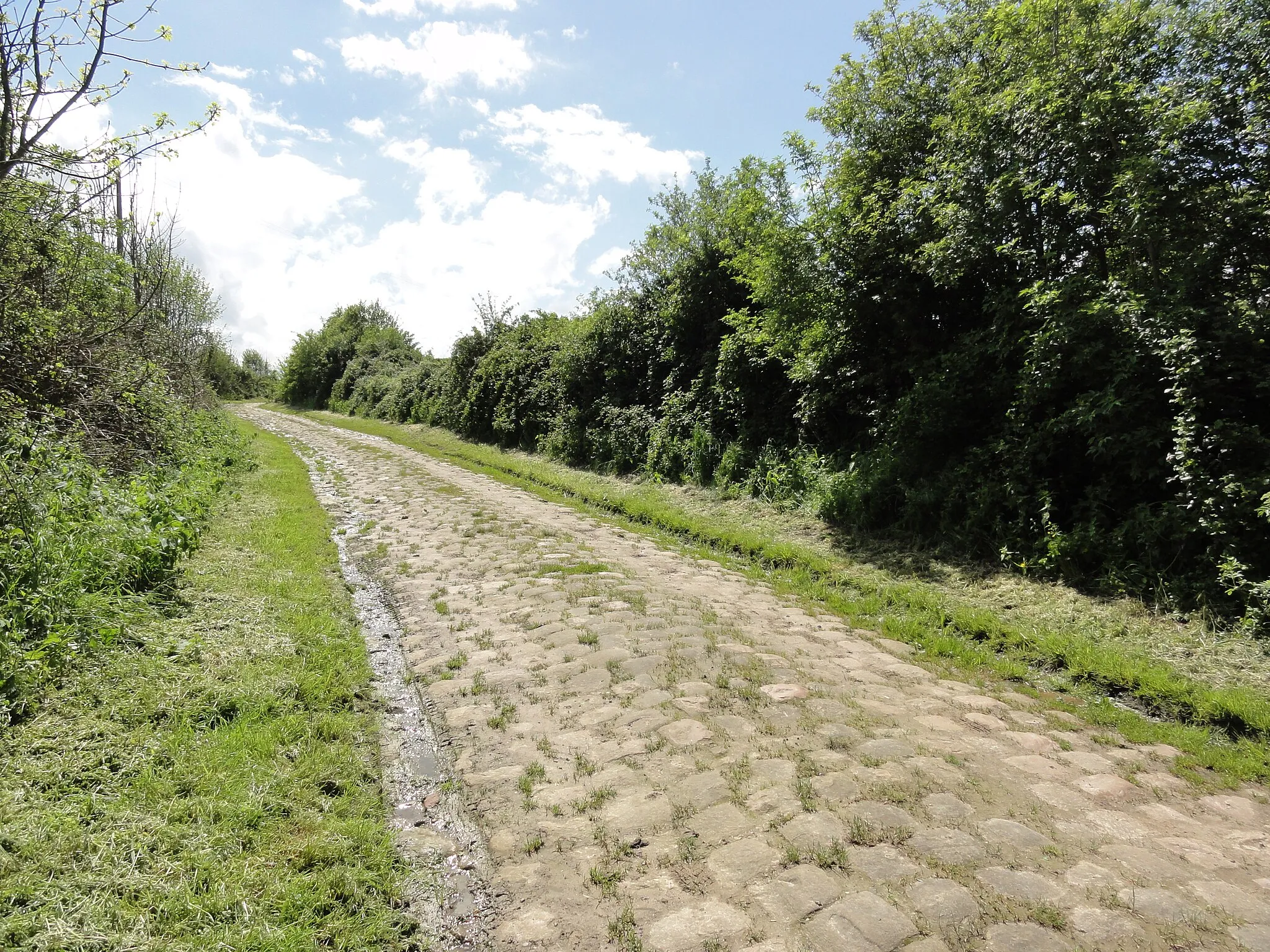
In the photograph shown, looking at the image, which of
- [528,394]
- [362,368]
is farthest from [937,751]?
[362,368]

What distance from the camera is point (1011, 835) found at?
319cm

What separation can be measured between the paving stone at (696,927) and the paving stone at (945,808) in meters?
1.20

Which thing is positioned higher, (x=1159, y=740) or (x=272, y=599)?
(x=1159, y=740)

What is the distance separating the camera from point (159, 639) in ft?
16.3

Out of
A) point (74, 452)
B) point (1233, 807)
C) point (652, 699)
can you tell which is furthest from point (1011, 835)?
point (74, 452)

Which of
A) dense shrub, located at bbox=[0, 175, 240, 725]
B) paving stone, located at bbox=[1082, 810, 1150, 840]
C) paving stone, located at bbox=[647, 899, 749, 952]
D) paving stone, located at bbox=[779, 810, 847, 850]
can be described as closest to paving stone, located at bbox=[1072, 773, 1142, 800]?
Answer: paving stone, located at bbox=[1082, 810, 1150, 840]

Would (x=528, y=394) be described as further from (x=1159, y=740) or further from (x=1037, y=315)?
(x=1159, y=740)

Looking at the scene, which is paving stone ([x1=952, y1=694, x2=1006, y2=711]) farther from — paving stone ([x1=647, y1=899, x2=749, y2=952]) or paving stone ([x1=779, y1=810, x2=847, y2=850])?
paving stone ([x1=647, y1=899, x2=749, y2=952])

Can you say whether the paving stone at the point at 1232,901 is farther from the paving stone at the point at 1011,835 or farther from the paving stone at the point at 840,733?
the paving stone at the point at 840,733

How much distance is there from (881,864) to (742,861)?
24.0 inches

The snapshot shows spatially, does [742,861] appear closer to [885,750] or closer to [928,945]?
[928,945]

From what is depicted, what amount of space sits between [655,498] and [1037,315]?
6.74 m

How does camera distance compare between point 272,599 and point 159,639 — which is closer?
point 159,639

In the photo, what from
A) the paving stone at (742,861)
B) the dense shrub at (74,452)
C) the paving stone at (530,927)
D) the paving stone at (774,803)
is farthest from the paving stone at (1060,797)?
the dense shrub at (74,452)
